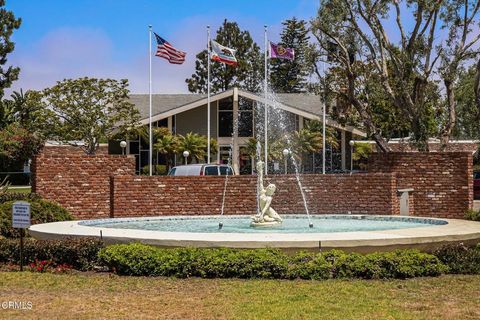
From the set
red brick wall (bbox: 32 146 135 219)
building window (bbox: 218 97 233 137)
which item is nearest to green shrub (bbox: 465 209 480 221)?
red brick wall (bbox: 32 146 135 219)

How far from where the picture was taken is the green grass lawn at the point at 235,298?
8.06 metres

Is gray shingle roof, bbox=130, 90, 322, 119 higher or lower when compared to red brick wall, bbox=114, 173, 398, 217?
higher

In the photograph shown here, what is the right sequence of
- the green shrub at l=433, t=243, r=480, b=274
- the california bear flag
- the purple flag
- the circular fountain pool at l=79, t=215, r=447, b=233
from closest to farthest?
the green shrub at l=433, t=243, r=480, b=274 → the circular fountain pool at l=79, t=215, r=447, b=233 → the purple flag → the california bear flag

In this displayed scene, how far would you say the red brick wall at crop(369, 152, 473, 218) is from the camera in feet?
66.6

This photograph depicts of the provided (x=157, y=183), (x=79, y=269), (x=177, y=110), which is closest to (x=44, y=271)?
(x=79, y=269)

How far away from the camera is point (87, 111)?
139 ft

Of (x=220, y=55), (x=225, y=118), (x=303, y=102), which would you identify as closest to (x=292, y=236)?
(x=220, y=55)

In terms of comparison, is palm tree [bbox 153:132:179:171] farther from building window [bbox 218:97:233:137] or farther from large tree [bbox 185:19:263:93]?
large tree [bbox 185:19:263:93]

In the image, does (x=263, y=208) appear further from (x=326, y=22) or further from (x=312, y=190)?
(x=326, y=22)

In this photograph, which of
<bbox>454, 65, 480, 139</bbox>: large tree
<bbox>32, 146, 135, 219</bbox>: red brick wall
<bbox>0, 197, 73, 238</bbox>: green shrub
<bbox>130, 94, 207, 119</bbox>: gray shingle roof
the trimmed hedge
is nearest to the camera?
the trimmed hedge

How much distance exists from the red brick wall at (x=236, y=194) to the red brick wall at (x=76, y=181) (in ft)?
2.15

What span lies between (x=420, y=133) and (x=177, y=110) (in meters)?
23.5

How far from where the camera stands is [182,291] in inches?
382

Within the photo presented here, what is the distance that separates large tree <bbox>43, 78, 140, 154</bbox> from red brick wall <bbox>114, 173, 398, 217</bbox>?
2229cm
